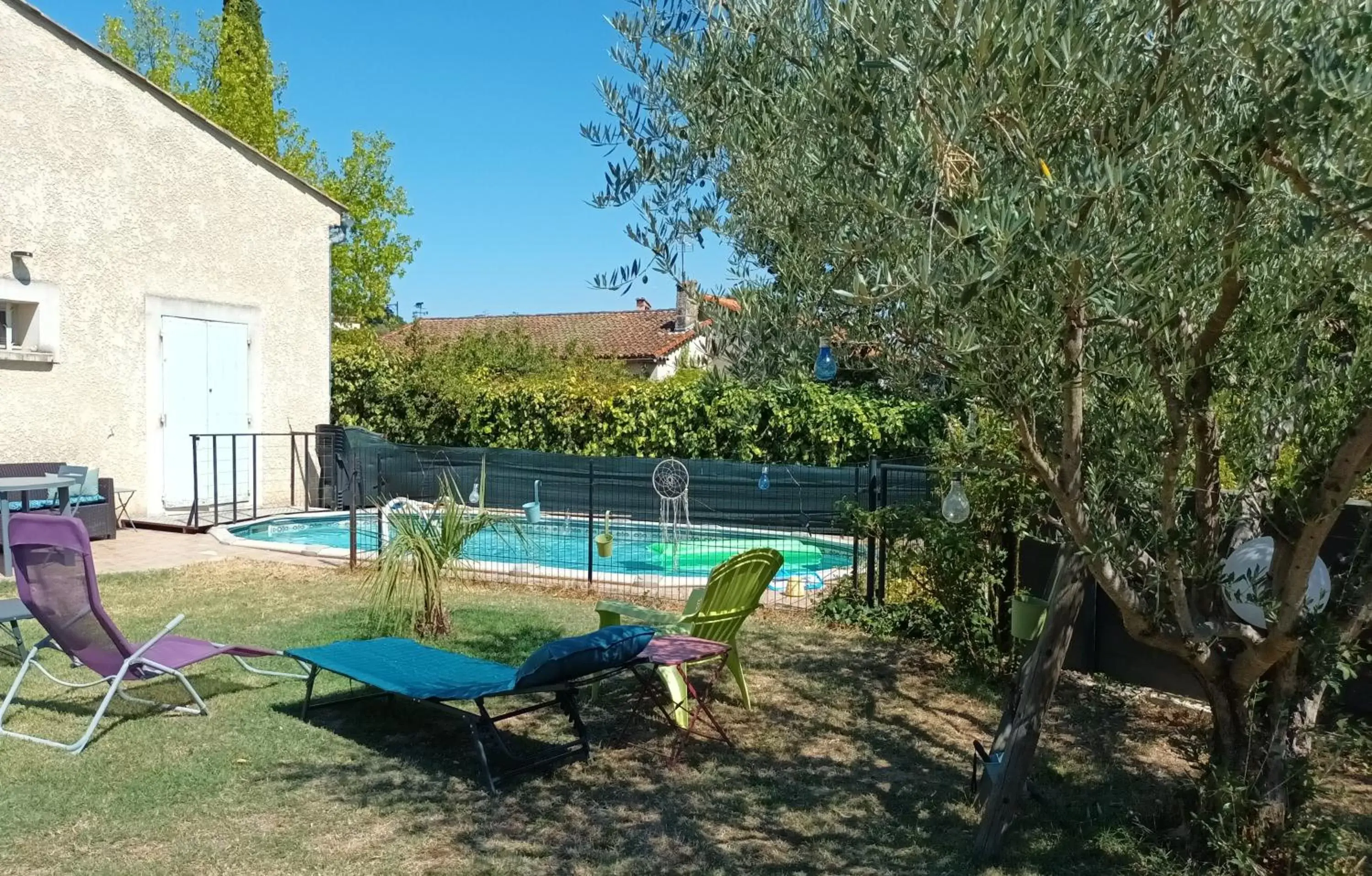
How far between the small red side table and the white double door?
8.91m

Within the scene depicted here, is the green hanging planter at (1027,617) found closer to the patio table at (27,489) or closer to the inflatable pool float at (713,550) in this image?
the inflatable pool float at (713,550)

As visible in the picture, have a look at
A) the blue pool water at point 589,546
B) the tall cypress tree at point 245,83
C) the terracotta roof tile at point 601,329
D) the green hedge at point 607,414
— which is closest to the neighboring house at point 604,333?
the terracotta roof tile at point 601,329

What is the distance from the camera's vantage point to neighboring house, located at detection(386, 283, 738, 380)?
24531mm

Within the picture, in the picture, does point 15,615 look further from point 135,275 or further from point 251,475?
point 251,475

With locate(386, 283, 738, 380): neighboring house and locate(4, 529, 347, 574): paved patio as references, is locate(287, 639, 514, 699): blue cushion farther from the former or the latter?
locate(386, 283, 738, 380): neighboring house

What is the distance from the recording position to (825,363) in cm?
340

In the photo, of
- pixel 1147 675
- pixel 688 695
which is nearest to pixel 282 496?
pixel 688 695

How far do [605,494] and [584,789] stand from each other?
9576mm

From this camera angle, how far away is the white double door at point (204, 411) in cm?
1302

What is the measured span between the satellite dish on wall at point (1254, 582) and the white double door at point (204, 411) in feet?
38.5

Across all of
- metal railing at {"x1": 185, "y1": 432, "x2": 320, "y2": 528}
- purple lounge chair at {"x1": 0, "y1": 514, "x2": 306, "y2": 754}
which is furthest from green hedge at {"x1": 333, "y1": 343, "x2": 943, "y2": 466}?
purple lounge chair at {"x1": 0, "y1": 514, "x2": 306, "y2": 754}

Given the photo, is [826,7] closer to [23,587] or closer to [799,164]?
[799,164]

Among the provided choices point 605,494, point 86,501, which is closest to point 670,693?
point 86,501

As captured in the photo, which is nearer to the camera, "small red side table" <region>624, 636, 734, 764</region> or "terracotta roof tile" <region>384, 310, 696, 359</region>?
"small red side table" <region>624, 636, 734, 764</region>
